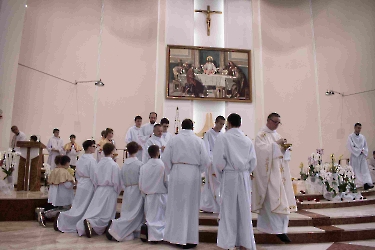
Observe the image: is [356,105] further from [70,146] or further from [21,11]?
[21,11]

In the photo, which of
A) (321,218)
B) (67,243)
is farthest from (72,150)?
(321,218)

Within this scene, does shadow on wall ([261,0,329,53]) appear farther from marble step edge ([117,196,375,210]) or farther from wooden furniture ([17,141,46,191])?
wooden furniture ([17,141,46,191])

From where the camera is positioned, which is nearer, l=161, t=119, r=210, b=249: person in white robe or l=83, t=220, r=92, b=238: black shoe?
l=161, t=119, r=210, b=249: person in white robe

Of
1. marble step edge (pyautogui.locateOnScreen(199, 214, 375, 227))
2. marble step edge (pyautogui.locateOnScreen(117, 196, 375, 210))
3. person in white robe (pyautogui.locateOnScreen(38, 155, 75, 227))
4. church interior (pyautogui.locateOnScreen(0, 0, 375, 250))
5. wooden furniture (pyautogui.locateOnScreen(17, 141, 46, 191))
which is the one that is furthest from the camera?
church interior (pyautogui.locateOnScreen(0, 0, 375, 250))

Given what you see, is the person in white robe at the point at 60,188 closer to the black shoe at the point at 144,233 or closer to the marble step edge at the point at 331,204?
the black shoe at the point at 144,233

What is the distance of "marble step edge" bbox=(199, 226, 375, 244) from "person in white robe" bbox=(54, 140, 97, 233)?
206 centimetres

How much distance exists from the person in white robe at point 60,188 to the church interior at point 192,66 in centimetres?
496

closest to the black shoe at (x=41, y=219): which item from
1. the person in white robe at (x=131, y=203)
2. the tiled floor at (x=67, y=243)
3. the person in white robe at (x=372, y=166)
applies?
the tiled floor at (x=67, y=243)

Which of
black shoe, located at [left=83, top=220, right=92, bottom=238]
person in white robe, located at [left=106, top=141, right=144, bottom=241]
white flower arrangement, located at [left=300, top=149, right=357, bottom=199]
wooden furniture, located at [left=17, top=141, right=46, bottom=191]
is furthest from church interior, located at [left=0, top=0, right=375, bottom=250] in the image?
black shoe, located at [left=83, top=220, right=92, bottom=238]

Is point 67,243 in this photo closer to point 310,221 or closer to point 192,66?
point 310,221

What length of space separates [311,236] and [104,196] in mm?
3348

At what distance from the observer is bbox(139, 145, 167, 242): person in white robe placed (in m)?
4.95

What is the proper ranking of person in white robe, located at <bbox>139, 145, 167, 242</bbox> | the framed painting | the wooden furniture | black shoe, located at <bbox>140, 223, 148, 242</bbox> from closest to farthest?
black shoe, located at <bbox>140, 223, 148, 242</bbox> < person in white robe, located at <bbox>139, 145, 167, 242</bbox> < the wooden furniture < the framed painting

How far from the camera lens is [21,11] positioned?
36.3ft
